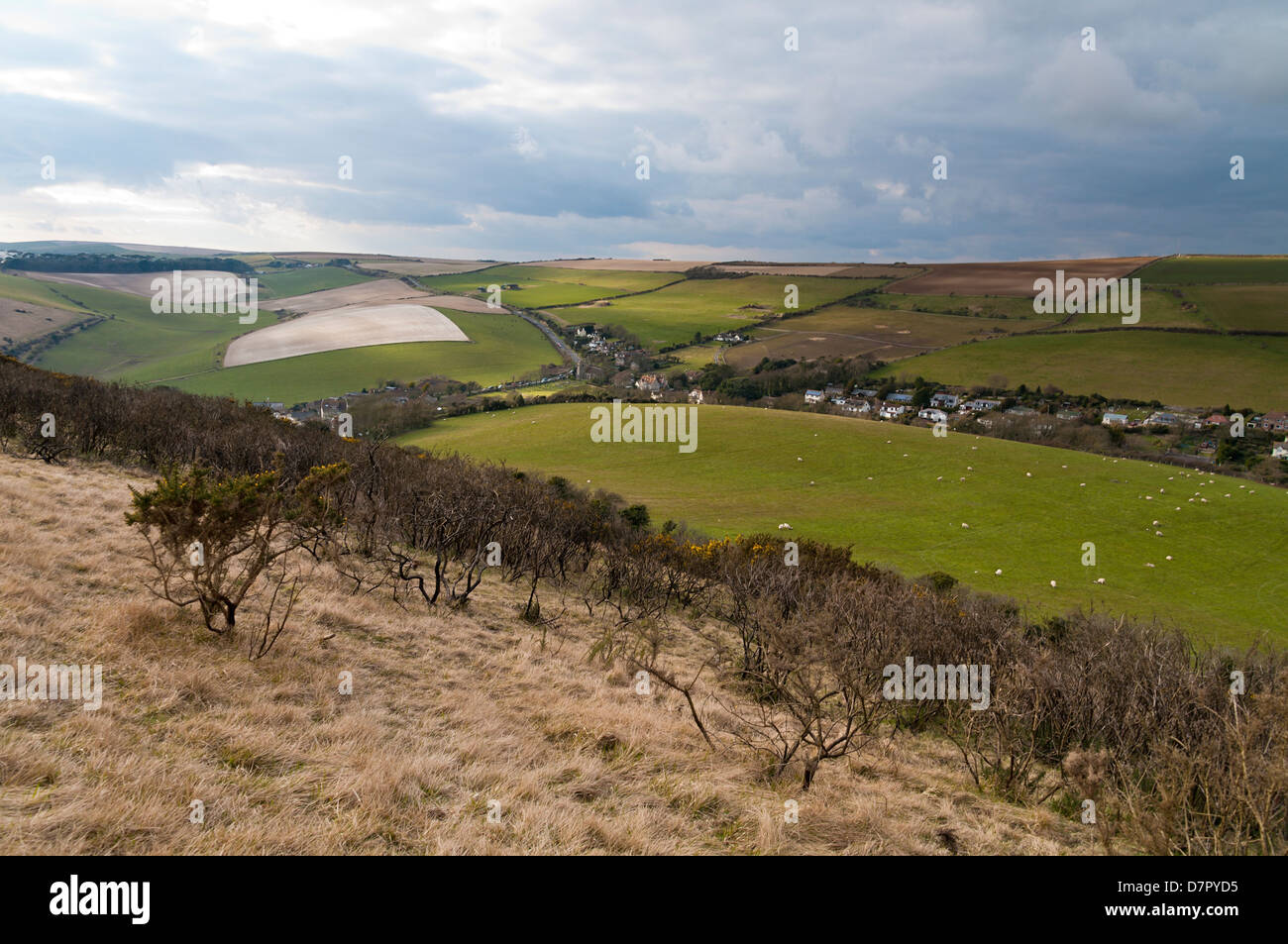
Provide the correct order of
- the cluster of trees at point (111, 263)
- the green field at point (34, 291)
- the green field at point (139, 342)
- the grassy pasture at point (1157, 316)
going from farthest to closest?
the cluster of trees at point (111, 263) → the green field at point (34, 291) → the grassy pasture at point (1157, 316) → the green field at point (139, 342)

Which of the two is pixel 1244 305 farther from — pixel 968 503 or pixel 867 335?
pixel 968 503

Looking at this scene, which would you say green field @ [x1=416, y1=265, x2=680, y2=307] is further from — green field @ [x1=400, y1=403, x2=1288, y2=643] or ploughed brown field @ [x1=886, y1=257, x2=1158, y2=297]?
green field @ [x1=400, y1=403, x2=1288, y2=643]

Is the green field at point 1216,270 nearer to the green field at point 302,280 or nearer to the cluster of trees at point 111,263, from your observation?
the green field at point 302,280

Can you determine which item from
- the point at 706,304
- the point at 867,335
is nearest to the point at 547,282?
the point at 706,304

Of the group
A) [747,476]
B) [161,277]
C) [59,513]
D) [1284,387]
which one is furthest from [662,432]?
[161,277]

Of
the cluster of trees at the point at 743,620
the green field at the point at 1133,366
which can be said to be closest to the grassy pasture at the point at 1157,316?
the green field at the point at 1133,366

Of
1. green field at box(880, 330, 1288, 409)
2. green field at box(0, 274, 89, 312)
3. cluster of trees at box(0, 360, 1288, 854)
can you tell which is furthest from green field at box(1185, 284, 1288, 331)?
green field at box(0, 274, 89, 312)
